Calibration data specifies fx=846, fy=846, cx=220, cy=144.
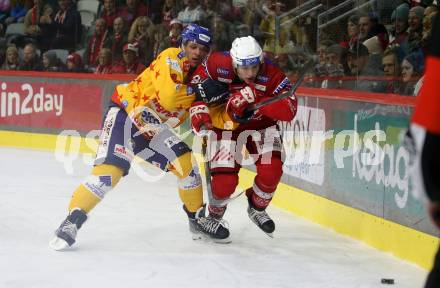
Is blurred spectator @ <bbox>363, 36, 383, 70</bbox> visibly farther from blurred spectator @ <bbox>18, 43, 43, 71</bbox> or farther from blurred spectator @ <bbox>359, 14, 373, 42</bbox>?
blurred spectator @ <bbox>18, 43, 43, 71</bbox>

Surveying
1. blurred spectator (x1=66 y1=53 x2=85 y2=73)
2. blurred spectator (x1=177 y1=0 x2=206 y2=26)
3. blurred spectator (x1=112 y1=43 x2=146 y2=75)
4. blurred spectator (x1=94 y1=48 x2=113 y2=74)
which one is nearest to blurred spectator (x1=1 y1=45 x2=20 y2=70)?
Result: blurred spectator (x1=66 y1=53 x2=85 y2=73)

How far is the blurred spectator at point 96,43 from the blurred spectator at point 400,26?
17.2 ft

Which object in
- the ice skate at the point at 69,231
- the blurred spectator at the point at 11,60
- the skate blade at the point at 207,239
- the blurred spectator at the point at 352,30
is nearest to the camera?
the ice skate at the point at 69,231

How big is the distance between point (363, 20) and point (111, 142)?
2.15 metres

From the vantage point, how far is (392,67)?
5367mm

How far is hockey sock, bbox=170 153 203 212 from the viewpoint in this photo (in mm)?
4891

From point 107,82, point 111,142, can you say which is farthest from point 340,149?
point 107,82

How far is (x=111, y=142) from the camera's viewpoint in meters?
4.75

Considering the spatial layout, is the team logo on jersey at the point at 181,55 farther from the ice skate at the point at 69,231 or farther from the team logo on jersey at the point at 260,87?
the ice skate at the point at 69,231

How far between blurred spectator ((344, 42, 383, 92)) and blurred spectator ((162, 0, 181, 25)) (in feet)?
11.6

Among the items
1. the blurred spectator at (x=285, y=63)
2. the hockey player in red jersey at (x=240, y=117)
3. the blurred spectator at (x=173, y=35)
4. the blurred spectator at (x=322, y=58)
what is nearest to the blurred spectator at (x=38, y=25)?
the blurred spectator at (x=173, y=35)

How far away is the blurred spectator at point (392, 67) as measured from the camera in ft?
17.0

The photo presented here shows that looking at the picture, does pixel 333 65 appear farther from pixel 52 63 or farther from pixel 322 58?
pixel 52 63

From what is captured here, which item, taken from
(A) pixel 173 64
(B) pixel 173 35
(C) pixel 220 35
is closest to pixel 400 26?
(A) pixel 173 64
